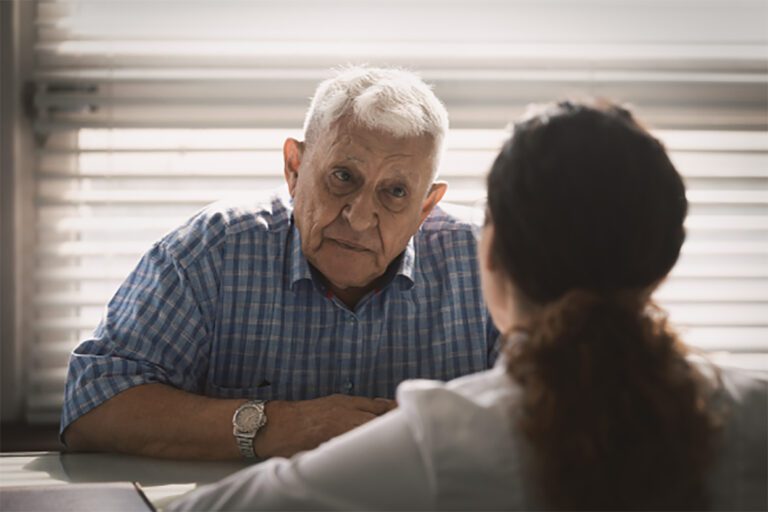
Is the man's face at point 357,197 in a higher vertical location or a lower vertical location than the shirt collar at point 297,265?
higher

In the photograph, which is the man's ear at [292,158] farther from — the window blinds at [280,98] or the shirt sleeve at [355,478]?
the shirt sleeve at [355,478]

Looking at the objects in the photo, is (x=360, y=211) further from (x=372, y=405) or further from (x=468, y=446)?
(x=468, y=446)

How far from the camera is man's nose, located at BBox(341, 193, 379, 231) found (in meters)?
1.78

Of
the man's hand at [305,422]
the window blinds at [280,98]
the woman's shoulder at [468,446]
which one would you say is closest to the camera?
the woman's shoulder at [468,446]

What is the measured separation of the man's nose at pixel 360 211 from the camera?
1.78 m

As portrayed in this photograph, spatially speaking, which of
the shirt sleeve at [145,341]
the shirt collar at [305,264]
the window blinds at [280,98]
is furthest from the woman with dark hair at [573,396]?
the window blinds at [280,98]

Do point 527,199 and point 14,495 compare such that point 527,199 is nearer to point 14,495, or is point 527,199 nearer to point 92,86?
point 14,495

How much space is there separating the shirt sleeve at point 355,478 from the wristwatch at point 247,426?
0.55 meters

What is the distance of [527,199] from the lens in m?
1.00

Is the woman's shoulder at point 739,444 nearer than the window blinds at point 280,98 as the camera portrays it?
Yes

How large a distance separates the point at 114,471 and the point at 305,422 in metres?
0.33

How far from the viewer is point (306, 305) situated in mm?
1881

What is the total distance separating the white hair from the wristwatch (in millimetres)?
559

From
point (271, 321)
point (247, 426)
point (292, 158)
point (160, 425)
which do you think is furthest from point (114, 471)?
point (292, 158)
